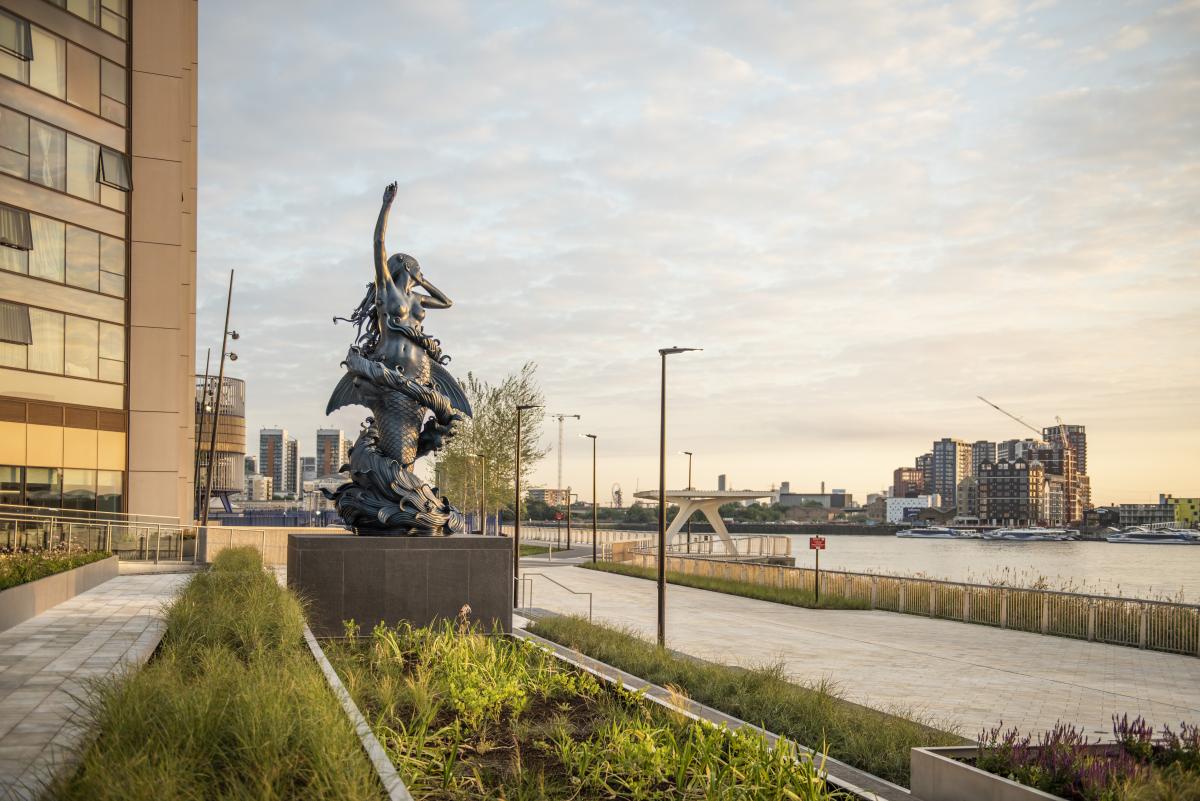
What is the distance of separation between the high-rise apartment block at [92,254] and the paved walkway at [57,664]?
1226cm

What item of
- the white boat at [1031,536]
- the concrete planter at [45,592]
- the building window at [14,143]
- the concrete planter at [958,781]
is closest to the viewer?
the concrete planter at [958,781]

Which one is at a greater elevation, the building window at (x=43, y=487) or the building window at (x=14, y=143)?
the building window at (x=14, y=143)

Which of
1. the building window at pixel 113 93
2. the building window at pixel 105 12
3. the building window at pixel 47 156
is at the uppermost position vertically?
the building window at pixel 105 12

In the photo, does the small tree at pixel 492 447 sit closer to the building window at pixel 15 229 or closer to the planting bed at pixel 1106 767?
the building window at pixel 15 229

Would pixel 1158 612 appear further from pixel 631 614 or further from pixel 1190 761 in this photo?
pixel 1190 761

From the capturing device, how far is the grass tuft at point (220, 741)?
5391 mm

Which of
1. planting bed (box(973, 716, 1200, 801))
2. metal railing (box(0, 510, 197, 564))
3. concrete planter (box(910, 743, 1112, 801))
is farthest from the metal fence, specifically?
metal railing (box(0, 510, 197, 564))

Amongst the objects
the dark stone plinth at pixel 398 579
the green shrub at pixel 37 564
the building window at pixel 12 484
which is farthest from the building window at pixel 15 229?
the dark stone plinth at pixel 398 579

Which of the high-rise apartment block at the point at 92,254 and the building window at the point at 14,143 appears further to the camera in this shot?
the high-rise apartment block at the point at 92,254

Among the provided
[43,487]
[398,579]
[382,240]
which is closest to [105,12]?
[43,487]

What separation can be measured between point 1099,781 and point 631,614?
20249mm

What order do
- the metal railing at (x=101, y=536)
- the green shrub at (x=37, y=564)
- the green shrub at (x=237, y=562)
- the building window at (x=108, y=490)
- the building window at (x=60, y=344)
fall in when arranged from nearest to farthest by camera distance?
1. the green shrub at (x=37, y=564)
2. the green shrub at (x=237, y=562)
3. the metal railing at (x=101, y=536)
4. the building window at (x=60, y=344)
5. the building window at (x=108, y=490)

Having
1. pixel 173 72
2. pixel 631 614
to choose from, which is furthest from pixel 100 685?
pixel 173 72

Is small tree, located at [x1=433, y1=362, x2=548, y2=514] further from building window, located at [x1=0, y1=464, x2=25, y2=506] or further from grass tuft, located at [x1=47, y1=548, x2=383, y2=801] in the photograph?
grass tuft, located at [x1=47, y1=548, x2=383, y2=801]
